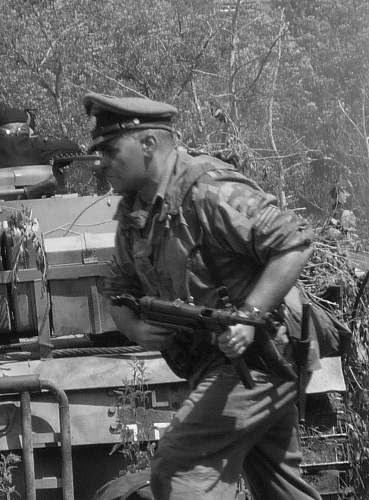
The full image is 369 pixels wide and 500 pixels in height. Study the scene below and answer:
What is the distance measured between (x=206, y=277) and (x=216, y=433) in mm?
553

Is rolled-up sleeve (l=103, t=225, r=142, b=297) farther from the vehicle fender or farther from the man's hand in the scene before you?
the vehicle fender

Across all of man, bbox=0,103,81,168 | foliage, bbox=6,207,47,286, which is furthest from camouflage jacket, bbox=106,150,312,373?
man, bbox=0,103,81,168

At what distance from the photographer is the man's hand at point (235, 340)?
13.4 feet

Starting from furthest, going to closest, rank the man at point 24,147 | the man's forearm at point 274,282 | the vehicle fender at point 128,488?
the man at point 24,147 → the vehicle fender at point 128,488 → the man's forearm at point 274,282

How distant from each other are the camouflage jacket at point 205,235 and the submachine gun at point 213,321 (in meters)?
0.15

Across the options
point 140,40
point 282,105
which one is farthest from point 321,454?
point 282,105

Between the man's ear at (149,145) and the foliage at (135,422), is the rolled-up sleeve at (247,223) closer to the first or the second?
the man's ear at (149,145)

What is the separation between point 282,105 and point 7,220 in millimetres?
25959

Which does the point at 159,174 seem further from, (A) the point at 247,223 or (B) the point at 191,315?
(B) the point at 191,315

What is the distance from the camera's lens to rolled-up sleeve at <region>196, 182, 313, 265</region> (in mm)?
4215

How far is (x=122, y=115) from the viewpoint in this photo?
14.6ft

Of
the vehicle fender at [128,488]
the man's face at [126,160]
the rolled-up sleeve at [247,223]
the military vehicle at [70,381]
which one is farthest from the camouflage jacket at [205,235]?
the military vehicle at [70,381]

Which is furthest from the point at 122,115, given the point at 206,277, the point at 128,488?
the point at 128,488

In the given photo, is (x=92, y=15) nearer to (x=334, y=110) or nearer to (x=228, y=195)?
(x=334, y=110)
